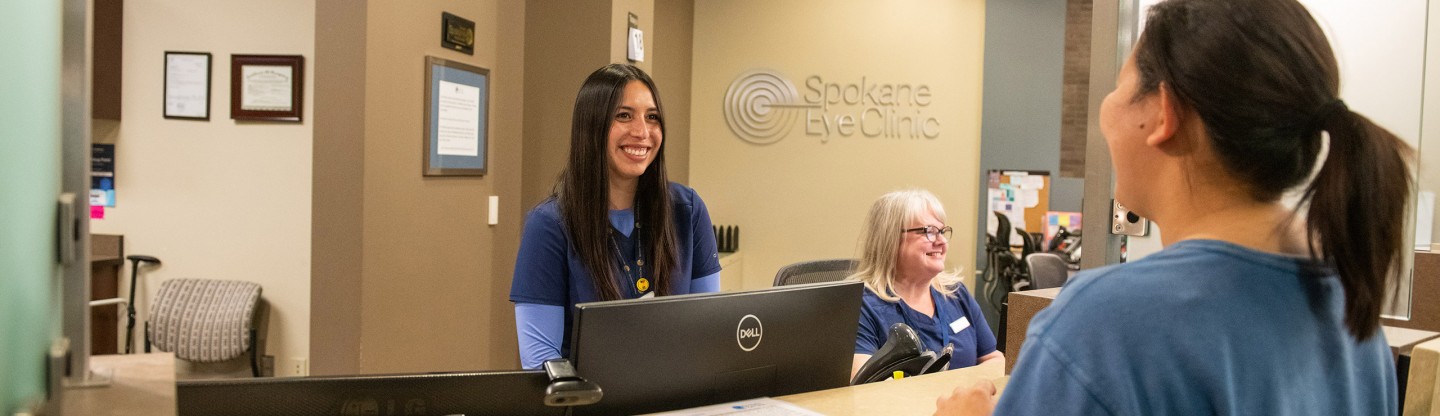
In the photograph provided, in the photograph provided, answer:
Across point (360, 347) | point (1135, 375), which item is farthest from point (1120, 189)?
point (360, 347)

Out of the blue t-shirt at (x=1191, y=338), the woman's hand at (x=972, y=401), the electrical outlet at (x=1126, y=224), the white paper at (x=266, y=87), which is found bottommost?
the woman's hand at (x=972, y=401)

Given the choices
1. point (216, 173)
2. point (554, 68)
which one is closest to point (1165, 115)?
point (554, 68)

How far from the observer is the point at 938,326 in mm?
3064

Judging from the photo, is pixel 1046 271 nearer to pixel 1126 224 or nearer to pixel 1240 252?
pixel 1126 224

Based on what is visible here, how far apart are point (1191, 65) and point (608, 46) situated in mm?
3735

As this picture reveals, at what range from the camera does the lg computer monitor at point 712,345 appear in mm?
1565

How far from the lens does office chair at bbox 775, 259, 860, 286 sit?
3336 millimetres

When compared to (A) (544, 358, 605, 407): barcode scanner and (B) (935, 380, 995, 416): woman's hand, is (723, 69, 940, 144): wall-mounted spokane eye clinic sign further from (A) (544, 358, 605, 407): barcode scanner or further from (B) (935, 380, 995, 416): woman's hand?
(B) (935, 380, 995, 416): woman's hand

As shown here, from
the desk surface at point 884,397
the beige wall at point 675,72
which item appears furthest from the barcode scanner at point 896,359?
the beige wall at point 675,72

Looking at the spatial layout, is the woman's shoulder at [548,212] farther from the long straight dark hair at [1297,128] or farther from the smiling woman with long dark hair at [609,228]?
the long straight dark hair at [1297,128]

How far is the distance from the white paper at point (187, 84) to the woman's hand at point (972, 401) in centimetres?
495

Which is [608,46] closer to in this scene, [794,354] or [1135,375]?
[794,354]

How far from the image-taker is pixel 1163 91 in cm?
93

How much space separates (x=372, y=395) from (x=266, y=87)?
13.6 feet
